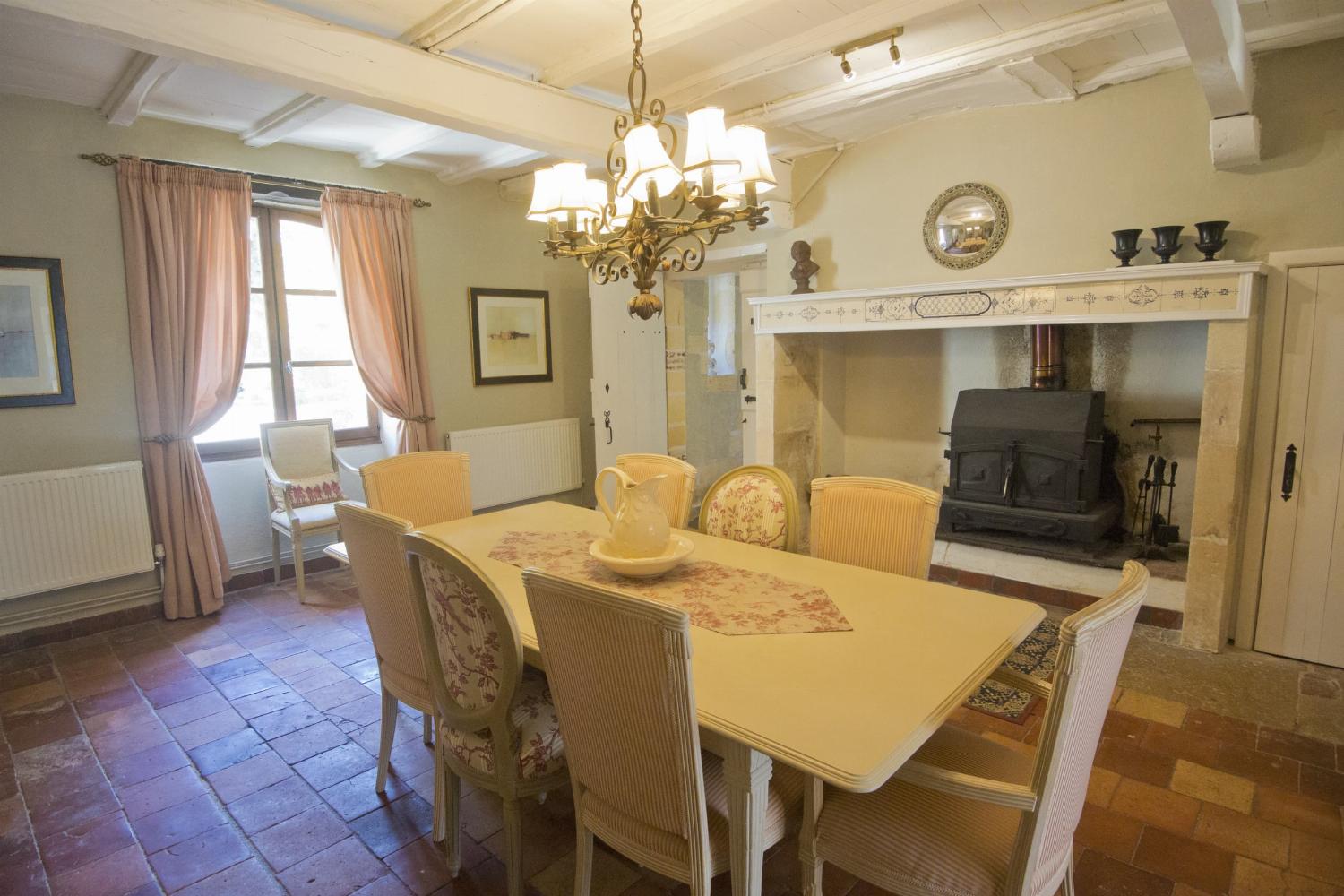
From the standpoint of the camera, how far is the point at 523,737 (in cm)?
166

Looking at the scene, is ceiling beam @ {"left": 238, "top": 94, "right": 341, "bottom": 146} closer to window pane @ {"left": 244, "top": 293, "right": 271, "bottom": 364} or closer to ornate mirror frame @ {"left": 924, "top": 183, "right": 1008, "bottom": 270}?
window pane @ {"left": 244, "top": 293, "right": 271, "bottom": 364}

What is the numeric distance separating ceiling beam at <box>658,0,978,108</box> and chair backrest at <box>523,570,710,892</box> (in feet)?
7.03

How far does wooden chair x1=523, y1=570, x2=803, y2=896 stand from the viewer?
1164 mm

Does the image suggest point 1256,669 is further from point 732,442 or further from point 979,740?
point 732,442

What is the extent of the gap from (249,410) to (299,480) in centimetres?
50

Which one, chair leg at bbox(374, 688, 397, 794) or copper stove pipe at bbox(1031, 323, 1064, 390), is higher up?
copper stove pipe at bbox(1031, 323, 1064, 390)

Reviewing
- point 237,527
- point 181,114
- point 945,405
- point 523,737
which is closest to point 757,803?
point 523,737

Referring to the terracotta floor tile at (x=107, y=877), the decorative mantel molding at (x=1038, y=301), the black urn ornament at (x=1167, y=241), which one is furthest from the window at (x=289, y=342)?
the black urn ornament at (x=1167, y=241)

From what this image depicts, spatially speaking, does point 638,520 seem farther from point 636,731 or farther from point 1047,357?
point 1047,357

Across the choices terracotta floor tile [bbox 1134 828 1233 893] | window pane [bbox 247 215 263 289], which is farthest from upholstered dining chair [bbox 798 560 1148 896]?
window pane [bbox 247 215 263 289]

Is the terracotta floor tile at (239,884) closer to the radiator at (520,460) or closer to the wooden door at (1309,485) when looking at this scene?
the radiator at (520,460)

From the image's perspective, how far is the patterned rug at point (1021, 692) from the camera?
2559mm

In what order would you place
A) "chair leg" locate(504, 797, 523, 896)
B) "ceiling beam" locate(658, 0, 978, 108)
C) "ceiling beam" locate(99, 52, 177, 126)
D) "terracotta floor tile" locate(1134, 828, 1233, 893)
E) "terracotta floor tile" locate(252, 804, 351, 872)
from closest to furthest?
"chair leg" locate(504, 797, 523, 896) → "terracotta floor tile" locate(1134, 828, 1233, 893) → "terracotta floor tile" locate(252, 804, 351, 872) → "ceiling beam" locate(658, 0, 978, 108) → "ceiling beam" locate(99, 52, 177, 126)

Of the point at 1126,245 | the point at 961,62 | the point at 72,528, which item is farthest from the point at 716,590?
the point at 72,528
